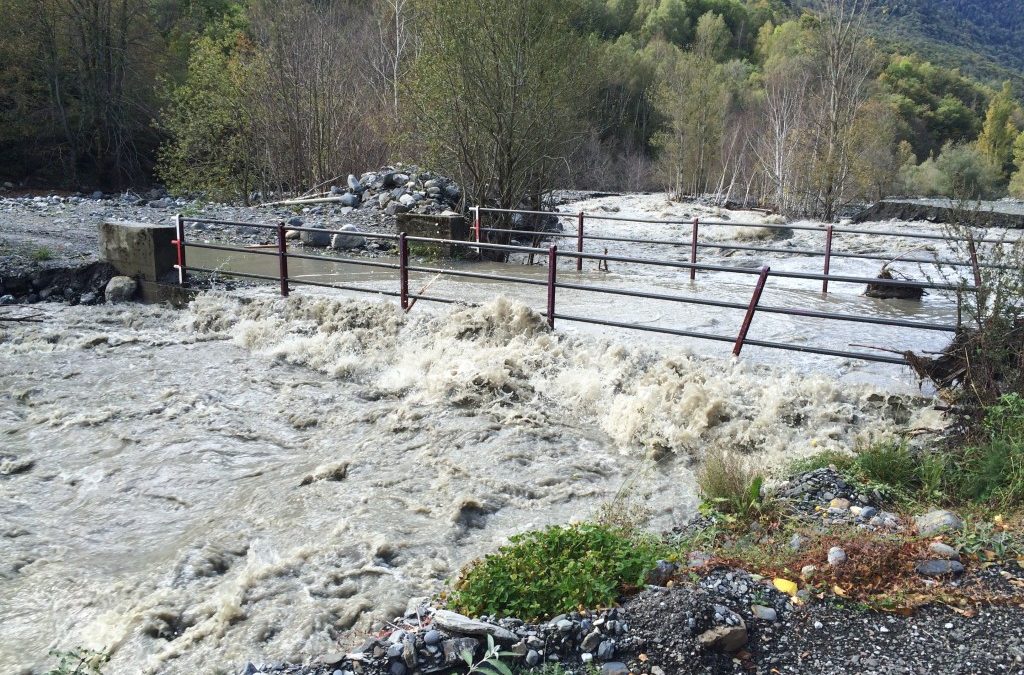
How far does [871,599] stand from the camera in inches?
157

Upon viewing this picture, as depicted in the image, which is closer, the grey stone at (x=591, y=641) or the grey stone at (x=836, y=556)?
the grey stone at (x=591, y=641)

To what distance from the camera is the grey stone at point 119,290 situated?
12562 mm

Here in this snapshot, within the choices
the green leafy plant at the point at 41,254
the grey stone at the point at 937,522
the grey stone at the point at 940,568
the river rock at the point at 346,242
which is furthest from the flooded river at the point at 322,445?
the river rock at the point at 346,242

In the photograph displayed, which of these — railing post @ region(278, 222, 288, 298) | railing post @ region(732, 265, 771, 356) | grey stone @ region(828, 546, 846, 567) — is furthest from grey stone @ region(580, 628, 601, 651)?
railing post @ region(278, 222, 288, 298)

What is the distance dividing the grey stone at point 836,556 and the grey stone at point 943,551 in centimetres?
48

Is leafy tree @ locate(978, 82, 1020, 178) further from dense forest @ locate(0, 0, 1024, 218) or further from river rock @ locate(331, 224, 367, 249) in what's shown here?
river rock @ locate(331, 224, 367, 249)

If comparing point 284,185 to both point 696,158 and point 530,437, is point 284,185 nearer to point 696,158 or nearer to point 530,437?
point 530,437

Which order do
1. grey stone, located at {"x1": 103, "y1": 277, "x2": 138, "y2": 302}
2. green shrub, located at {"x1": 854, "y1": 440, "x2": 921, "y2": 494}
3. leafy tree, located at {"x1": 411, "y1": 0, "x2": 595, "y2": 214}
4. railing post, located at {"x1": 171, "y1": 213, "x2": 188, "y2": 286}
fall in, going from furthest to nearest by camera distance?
leafy tree, located at {"x1": 411, "y1": 0, "x2": 595, "y2": 214} → grey stone, located at {"x1": 103, "y1": 277, "x2": 138, "y2": 302} → railing post, located at {"x1": 171, "y1": 213, "x2": 188, "y2": 286} → green shrub, located at {"x1": 854, "y1": 440, "x2": 921, "y2": 494}

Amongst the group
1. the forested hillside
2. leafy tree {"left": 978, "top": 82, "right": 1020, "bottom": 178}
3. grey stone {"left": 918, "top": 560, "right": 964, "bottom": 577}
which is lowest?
grey stone {"left": 918, "top": 560, "right": 964, "bottom": 577}

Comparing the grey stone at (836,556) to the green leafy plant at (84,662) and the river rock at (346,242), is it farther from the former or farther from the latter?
the river rock at (346,242)

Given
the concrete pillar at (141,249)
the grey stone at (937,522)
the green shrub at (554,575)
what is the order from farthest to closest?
the concrete pillar at (141,249) → the grey stone at (937,522) → the green shrub at (554,575)

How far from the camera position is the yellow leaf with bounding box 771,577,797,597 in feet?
13.4

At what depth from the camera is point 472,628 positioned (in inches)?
151

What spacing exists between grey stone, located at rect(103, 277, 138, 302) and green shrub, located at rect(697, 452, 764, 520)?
33.3 ft
